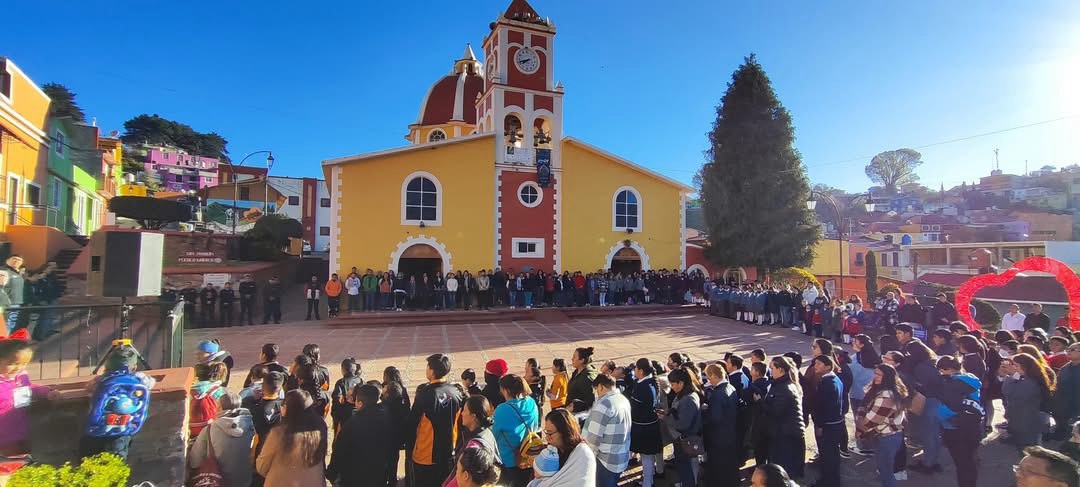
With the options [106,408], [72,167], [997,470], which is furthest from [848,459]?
[72,167]

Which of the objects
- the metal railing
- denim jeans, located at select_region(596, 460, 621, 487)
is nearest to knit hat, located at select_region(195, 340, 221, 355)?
the metal railing

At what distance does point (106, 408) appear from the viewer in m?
3.60

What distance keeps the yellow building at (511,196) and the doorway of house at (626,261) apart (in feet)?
0.21

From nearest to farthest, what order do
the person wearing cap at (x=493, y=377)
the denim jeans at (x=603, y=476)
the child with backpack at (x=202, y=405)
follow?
the denim jeans at (x=603, y=476), the child with backpack at (x=202, y=405), the person wearing cap at (x=493, y=377)

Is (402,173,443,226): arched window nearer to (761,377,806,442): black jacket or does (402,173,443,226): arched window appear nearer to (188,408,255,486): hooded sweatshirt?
(188,408,255,486): hooded sweatshirt

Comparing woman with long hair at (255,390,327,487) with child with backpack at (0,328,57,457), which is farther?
child with backpack at (0,328,57,457)

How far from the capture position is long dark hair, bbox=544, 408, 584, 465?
3221 millimetres

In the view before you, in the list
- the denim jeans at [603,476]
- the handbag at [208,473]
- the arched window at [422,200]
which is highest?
the arched window at [422,200]

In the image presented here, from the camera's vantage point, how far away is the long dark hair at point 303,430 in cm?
342

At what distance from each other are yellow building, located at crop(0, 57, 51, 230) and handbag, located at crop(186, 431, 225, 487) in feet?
62.9

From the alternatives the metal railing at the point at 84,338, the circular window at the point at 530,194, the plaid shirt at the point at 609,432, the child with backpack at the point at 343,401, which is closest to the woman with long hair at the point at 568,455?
the plaid shirt at the point at 609,432

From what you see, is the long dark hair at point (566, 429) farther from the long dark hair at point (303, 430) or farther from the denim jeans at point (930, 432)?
the denim jeans at point (930, 432)

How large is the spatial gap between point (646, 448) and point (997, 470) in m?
4.00

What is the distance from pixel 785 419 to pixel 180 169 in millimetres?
73797
